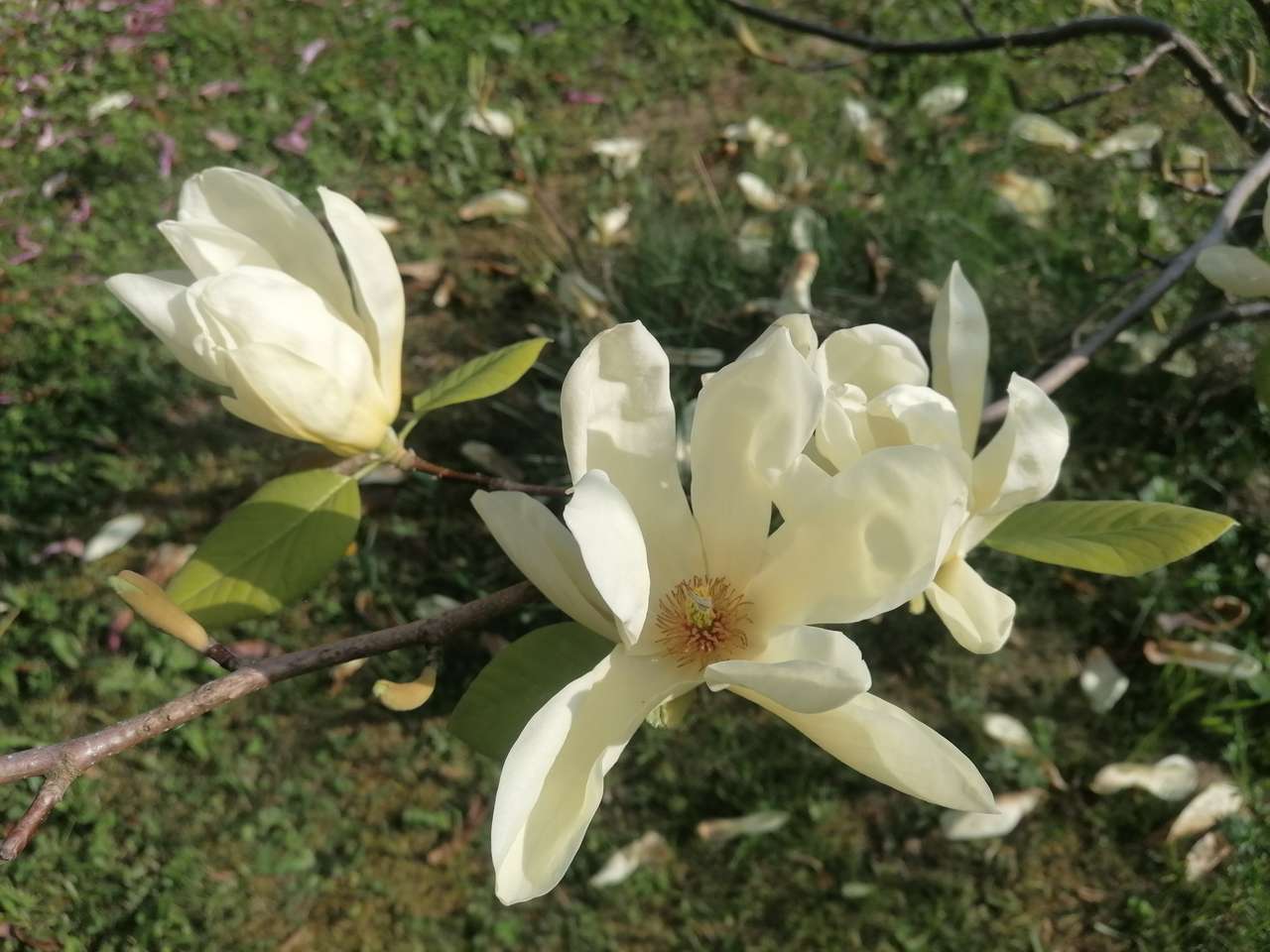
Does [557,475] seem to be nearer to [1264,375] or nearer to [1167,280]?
[1167,280]

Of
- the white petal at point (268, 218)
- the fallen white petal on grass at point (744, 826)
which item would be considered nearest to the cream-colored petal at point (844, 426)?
the white petal at point (268, 218)

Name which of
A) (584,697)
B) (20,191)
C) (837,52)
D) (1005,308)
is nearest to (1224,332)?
(1005,308)

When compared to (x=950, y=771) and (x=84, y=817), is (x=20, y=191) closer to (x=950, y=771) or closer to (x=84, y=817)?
(x=84, y=817)

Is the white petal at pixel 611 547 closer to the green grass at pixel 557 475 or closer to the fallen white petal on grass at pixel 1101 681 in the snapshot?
the green grass at pixel 557 475

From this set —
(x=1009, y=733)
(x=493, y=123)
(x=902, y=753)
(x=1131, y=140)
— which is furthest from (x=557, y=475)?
(x=1131, y=140)

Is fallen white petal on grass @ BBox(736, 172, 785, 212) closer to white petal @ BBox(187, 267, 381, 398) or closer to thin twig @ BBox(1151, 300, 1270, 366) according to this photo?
thin twig @ BBox(1151, 300, 1270, 366)
